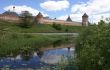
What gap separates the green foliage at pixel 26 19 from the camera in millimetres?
95281

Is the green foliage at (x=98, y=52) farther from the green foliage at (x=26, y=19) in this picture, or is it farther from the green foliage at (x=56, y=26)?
the green foliage at (x=56, y=26)

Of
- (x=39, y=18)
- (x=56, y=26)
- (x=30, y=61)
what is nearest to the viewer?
(x=30, y=61)

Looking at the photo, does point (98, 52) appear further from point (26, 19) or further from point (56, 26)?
point (56, 26)

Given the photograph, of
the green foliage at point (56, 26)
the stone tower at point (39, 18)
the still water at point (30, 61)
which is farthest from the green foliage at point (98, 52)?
the stone tower at point (39, 18)

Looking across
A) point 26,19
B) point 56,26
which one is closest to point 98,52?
point 26,19

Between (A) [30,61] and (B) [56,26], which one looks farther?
(B) [56,26]

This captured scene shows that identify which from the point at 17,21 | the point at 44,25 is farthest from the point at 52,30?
the point at 17,21

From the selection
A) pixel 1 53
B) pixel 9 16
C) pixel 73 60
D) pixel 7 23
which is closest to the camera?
pixel 73 60

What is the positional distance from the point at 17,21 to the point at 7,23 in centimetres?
332

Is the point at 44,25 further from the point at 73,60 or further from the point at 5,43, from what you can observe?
the point at 73,60

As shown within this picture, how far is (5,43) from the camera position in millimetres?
41438

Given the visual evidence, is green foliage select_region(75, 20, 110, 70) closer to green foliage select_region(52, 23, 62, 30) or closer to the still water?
the still water

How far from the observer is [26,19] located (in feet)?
321

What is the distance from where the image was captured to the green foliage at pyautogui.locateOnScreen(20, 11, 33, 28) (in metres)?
95.3
